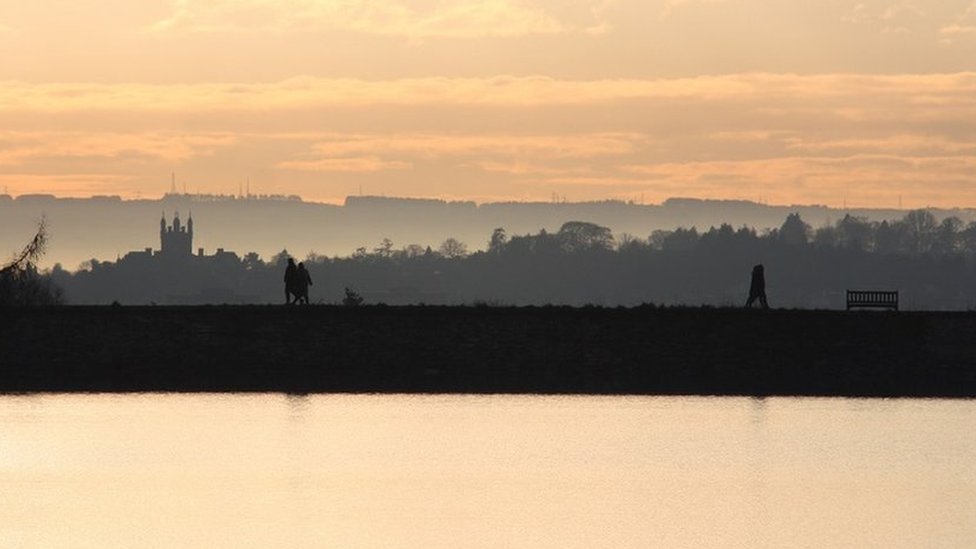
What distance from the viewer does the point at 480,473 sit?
41.6 m

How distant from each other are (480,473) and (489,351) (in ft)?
67.9

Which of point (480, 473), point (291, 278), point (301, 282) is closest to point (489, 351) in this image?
point (301, 282)

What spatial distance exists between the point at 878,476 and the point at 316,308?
80.4ft

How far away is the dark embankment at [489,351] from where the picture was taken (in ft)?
200

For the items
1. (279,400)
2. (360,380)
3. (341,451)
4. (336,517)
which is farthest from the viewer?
(360,380)

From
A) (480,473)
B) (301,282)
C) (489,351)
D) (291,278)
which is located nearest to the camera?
(480,473)

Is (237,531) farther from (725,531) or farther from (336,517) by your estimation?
(725,531)

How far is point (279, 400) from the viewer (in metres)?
56.3

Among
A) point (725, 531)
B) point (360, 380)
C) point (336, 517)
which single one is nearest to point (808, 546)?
point (725, 531)

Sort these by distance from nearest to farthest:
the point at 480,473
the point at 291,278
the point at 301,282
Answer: the point at 480,473
the point at 301,282
the point at 291,278

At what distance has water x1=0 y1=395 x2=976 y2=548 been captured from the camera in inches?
1362

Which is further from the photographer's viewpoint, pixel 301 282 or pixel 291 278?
pixel 291 278

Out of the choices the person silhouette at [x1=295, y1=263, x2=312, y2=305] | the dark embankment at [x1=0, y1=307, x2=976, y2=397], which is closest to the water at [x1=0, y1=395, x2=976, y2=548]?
the dark embankment at [x1=0, y1=307, x2=976, y2=397]

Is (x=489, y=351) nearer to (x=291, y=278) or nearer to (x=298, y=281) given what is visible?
(x=298, y=281)
